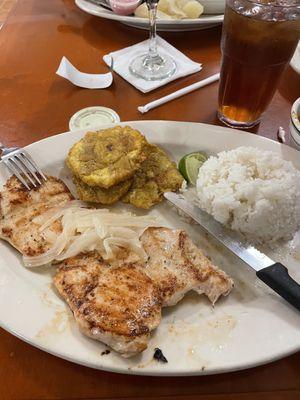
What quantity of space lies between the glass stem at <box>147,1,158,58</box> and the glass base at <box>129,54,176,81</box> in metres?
0.04

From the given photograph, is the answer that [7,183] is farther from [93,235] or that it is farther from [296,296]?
[296,296]

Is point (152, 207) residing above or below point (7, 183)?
below

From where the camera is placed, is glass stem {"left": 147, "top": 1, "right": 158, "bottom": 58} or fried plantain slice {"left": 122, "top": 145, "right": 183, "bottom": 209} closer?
fried plantain slice {"left": 122, "top": 145, "right": 183, "bottom": 209}

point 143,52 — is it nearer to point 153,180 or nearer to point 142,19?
point 142,19

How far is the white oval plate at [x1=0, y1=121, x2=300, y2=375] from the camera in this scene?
49.7 inches

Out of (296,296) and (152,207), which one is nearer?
(296,296)

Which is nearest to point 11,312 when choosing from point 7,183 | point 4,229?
point 4,229

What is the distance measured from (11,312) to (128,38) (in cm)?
232

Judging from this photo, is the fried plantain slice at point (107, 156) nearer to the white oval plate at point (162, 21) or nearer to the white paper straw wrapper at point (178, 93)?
the white paper straw wrapper at point (178, 93)

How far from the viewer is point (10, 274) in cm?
150

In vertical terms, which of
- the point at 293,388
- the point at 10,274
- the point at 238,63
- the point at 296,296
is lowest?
the point at 293,388

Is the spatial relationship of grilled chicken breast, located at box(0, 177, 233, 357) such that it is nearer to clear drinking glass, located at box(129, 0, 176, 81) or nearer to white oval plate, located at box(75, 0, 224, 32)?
clear drinking glass, located at box(129, 0, 176, 81)

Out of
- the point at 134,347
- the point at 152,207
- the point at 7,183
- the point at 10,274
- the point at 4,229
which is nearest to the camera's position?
the point at 134,347

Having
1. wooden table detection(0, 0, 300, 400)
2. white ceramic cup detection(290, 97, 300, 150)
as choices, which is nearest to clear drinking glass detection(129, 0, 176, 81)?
wooden table detection(0, 0, 300, 400)
